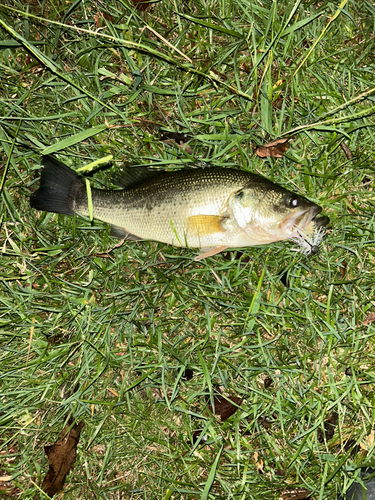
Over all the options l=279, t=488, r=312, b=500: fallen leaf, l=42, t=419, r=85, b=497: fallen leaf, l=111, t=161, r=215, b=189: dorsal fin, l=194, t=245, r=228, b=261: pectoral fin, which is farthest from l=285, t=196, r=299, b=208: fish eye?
l=42, t=419, r=85, b=497: fallen leaf

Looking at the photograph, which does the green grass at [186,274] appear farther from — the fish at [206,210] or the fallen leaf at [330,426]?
the fish at [206,210]

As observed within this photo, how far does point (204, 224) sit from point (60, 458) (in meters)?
2.70

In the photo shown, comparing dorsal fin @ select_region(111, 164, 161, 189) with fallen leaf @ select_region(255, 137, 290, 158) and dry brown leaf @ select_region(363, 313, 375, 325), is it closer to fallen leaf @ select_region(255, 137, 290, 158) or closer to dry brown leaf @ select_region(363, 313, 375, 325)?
fallen leaf @ select_region(255, 137, 290, 158)

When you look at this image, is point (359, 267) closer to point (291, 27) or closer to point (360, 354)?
point (360, 354)

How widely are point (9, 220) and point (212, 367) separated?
2.53 metres

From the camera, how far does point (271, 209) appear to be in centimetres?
381

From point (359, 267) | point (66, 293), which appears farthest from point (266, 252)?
point (66, 293)

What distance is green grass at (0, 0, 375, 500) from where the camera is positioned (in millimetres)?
4055

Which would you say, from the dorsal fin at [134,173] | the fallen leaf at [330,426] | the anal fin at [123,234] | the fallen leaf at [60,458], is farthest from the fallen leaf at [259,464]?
the dorsal fin at [134,173]

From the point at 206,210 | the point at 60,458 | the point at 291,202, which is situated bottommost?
the point at 60,458

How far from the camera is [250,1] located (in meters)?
4.09

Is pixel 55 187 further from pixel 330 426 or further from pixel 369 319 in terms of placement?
pixel 330 426

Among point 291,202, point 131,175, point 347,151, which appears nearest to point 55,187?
point 131,175

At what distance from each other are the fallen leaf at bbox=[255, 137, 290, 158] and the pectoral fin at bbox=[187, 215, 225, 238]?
82 centimetres
